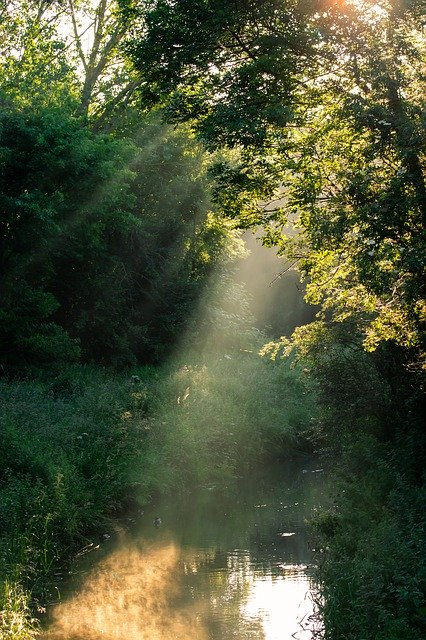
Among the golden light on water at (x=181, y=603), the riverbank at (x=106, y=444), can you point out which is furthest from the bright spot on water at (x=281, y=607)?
the riverbank at (x=106, y=444)

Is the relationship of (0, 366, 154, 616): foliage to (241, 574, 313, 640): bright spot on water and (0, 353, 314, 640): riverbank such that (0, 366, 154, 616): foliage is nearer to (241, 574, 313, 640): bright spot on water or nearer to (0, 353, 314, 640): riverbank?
(0, 353, 314, 640): riverbank

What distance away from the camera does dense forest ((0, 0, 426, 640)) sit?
11703mm

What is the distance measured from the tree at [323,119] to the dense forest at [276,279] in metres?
0.04

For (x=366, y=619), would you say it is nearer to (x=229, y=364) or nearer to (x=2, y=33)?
(x=229, y=364)

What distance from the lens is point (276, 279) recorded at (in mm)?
19172

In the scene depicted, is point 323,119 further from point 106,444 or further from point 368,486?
point 106,444

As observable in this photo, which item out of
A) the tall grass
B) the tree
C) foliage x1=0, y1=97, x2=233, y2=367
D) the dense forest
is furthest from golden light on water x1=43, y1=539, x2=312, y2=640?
foliage x1=0, y1=97, x2=233, y2=367

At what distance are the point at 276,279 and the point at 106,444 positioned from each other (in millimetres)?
5172

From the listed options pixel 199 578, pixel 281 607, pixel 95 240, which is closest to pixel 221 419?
pixel 95 240

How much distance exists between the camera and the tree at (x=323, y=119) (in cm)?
1193

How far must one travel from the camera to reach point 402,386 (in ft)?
49.8

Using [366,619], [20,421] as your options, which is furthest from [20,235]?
[366,619]

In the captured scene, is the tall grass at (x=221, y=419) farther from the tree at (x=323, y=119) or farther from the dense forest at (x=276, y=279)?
the tree at (x=323, y=119)

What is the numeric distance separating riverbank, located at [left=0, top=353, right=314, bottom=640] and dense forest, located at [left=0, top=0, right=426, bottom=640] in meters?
0.06
